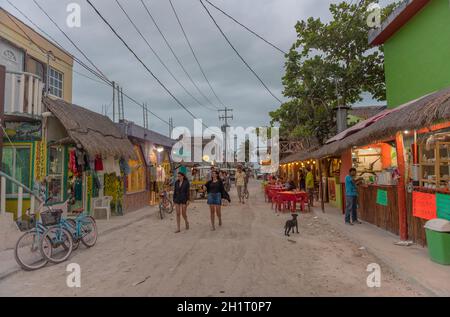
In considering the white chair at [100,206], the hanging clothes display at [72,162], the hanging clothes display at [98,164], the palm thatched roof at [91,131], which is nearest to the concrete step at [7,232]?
the palm thatched roof at [91,131]

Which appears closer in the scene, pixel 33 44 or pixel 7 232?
pixel 7 232

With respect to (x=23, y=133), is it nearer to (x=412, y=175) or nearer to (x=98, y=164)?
(x=98, y=164)

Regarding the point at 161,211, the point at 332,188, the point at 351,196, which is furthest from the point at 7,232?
the point at 332,188

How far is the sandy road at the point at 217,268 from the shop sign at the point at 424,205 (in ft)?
5.18

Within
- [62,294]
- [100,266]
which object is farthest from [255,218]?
[62,294]

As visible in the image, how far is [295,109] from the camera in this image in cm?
2250

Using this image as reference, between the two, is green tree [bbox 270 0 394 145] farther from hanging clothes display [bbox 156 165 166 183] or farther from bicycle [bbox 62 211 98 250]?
bicycle [bbox 62 211 98 250]

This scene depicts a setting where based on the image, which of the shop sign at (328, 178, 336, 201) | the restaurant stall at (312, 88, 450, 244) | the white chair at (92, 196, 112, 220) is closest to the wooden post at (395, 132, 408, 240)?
the restaurant stall at (312, 88, 450, 244)

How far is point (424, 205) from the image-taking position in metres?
7.05

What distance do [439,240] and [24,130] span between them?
38.3 ft

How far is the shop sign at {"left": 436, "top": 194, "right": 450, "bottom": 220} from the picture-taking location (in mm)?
6163

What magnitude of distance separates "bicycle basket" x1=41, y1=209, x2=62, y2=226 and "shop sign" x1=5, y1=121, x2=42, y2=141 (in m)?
4.50

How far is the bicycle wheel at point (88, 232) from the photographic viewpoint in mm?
7824

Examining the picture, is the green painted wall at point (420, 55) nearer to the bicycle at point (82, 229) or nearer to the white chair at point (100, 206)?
the bicycle at point (82, 229)
